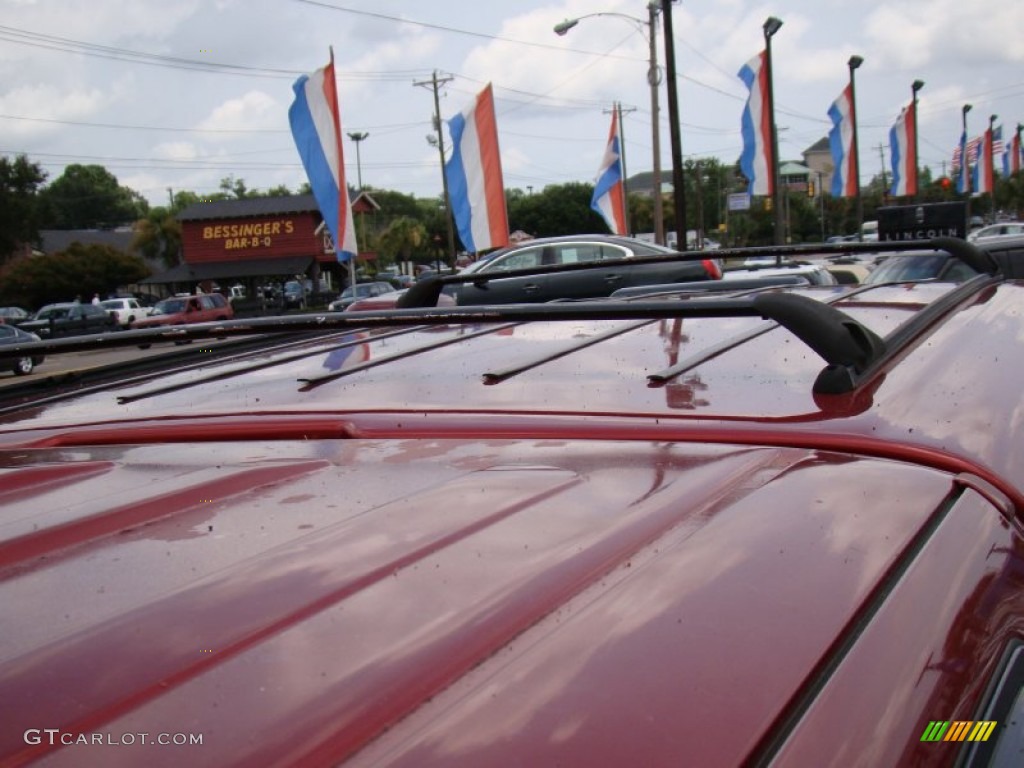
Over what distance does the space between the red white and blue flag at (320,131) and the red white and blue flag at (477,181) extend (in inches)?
108

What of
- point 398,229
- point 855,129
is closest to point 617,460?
point 855,129

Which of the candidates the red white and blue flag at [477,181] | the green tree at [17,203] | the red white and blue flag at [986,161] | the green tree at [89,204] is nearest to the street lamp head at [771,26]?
the red white and blue flag at [477,181]

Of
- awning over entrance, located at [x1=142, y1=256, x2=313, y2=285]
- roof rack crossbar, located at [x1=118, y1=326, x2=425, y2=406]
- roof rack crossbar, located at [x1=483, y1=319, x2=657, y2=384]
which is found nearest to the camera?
roof rack crossbar, located at [x1=483, y1=319, x2=657, y2=384]

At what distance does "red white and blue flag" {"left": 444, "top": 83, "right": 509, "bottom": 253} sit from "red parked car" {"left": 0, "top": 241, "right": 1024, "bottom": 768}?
54.9 feet

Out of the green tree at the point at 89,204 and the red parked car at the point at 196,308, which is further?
the green tree at the point at 89,204

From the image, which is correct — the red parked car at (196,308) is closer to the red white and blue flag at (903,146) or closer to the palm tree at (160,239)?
the red white and blue flag at (903,146)

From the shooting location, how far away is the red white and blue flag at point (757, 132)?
2341 centimetres

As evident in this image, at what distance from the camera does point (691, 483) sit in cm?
125

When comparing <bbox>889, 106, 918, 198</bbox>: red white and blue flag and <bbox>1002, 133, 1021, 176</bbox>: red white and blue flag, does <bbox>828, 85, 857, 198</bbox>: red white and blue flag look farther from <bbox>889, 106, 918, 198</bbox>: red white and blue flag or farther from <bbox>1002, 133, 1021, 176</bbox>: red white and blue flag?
<bbox>1002, 133, 1021, 176</bbox>: red white and blue flag

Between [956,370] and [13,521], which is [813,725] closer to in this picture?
[13,521]

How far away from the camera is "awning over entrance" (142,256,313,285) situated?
54406mm

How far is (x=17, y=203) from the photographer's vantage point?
5184cm

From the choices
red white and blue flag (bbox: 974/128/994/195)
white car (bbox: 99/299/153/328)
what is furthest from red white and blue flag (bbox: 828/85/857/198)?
white car (bbox: 99/299/153/328)

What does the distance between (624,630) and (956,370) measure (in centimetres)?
130
